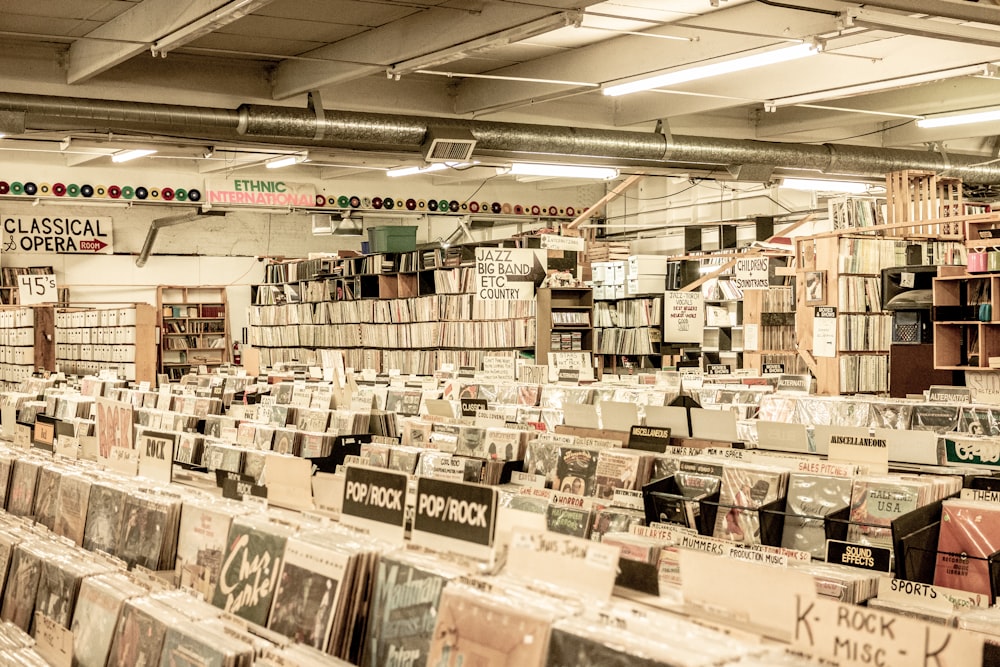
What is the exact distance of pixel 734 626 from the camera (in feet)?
4.94

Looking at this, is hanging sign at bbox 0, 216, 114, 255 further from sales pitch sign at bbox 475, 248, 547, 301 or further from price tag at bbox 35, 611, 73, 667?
price tag at bbox 35, 611, 73, 667

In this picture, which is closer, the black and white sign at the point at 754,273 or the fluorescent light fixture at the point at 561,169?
the fluorescent light fixture at the point at 561,169

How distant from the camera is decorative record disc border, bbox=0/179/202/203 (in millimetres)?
12484

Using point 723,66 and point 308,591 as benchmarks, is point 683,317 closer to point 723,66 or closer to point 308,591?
point 723,66

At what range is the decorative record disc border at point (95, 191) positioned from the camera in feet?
41.0

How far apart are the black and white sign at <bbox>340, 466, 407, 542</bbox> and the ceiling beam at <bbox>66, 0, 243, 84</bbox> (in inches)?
153

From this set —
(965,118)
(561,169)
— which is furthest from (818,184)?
(561,169)

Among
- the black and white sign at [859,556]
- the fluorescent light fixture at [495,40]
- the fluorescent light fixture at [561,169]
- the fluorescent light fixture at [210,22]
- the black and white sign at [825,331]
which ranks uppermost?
the fluorescent light fixture at [495,40]

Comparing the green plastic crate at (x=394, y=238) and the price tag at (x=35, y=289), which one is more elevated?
the green plastic crate at (x=394, y=238)

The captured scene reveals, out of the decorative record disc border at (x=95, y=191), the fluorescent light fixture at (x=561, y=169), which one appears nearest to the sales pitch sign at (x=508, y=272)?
the fluorescent light fixture at (x=561, y=169)

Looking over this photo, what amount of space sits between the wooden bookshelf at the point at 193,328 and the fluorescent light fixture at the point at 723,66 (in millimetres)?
12790

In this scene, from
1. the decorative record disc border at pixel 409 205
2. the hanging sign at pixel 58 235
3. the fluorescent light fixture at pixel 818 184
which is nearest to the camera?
the fluorescent light fixture at pixel 818 184

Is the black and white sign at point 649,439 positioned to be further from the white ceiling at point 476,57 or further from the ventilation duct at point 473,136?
the ventilation duct at point 473,136

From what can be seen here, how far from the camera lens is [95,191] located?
504 inches
